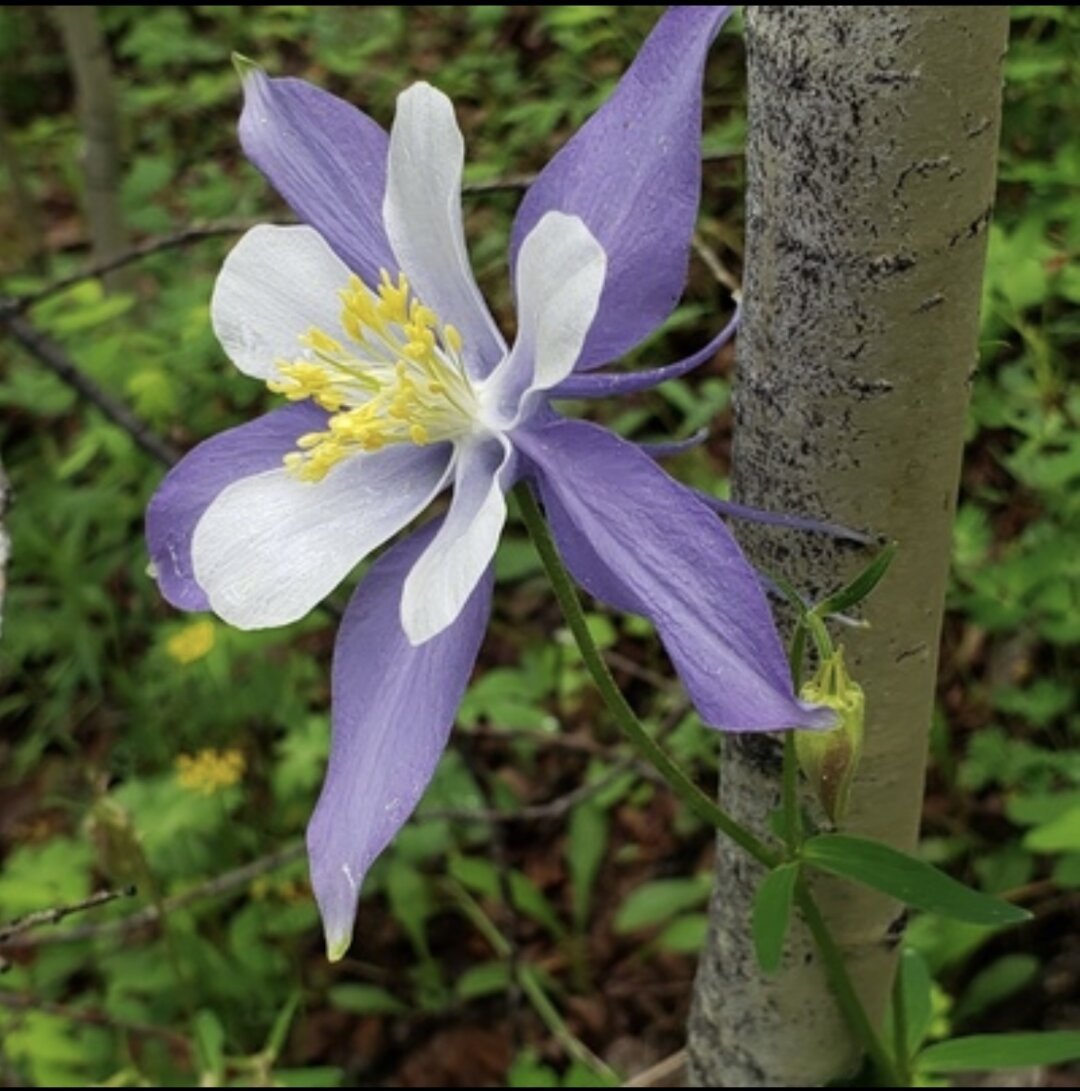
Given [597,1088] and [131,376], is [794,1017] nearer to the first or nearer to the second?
[597,1088]

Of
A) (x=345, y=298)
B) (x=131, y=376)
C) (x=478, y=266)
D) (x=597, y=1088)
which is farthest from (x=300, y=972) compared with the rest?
(x=345, y=298)

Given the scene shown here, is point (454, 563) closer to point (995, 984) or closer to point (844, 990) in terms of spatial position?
point (844, 990)

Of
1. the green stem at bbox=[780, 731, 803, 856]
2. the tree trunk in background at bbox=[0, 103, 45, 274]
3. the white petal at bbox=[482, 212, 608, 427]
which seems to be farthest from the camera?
the tree trunk in background at bbox=[0, 103, 45, 274]

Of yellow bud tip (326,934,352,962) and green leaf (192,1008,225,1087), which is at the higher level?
yellow bud tip (326,934,352,962)

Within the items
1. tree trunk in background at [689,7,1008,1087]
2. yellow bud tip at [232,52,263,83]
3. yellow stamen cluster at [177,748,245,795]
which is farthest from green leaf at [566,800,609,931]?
yellow bud tip at [232,52,263,83]

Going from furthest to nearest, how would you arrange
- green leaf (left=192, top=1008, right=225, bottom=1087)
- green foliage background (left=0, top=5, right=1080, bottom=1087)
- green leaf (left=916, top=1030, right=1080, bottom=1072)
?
1. green foliage background (left=0, top=5, right=1080, bottom=1087)
2. green leaf (left=192, top=1008, right=225, bottom=1087)
3. green leaf (left=916, top=1030, right=1080, bottom=1072)

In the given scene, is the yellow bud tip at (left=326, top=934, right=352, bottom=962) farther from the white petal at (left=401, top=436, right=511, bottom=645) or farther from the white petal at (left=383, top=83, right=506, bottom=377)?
the white petal at (left=383, top=83, right=506, bottom=377)
